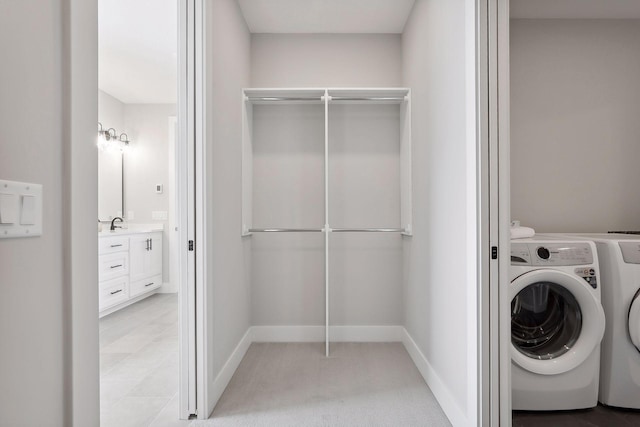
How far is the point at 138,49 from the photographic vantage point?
3.49m

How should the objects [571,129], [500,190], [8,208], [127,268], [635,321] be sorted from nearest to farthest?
1. [8,208]
2. [500,190]
3. [635,321]
4. [571,129]
5. [127,268]

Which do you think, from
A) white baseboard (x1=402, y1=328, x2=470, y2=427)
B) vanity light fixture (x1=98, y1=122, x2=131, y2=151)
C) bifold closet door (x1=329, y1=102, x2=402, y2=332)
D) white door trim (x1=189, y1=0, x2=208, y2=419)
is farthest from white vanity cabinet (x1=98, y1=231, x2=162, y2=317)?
white baseboard (x1=402, y1=328, x2=470, y2=427)

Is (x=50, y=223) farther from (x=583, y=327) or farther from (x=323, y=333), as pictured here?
(x=323, y=333)

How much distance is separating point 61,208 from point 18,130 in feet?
0.59

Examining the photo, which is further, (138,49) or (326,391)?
(138,49)

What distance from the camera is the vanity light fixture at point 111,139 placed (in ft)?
14.5

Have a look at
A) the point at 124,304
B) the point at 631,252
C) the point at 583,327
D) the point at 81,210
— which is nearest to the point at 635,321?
the point at 583,327

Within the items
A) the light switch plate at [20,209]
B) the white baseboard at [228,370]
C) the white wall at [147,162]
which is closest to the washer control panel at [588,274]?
the white baseboard at [228,370]

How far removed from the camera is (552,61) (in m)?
2.64

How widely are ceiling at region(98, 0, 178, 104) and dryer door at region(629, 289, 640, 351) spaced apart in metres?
3.24

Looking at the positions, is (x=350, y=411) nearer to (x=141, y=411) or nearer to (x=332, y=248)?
(x=141, y=411)

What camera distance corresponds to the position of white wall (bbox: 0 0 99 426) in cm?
66

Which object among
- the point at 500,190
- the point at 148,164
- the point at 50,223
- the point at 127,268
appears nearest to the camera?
the point at 50,223

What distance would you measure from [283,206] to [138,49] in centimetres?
209
